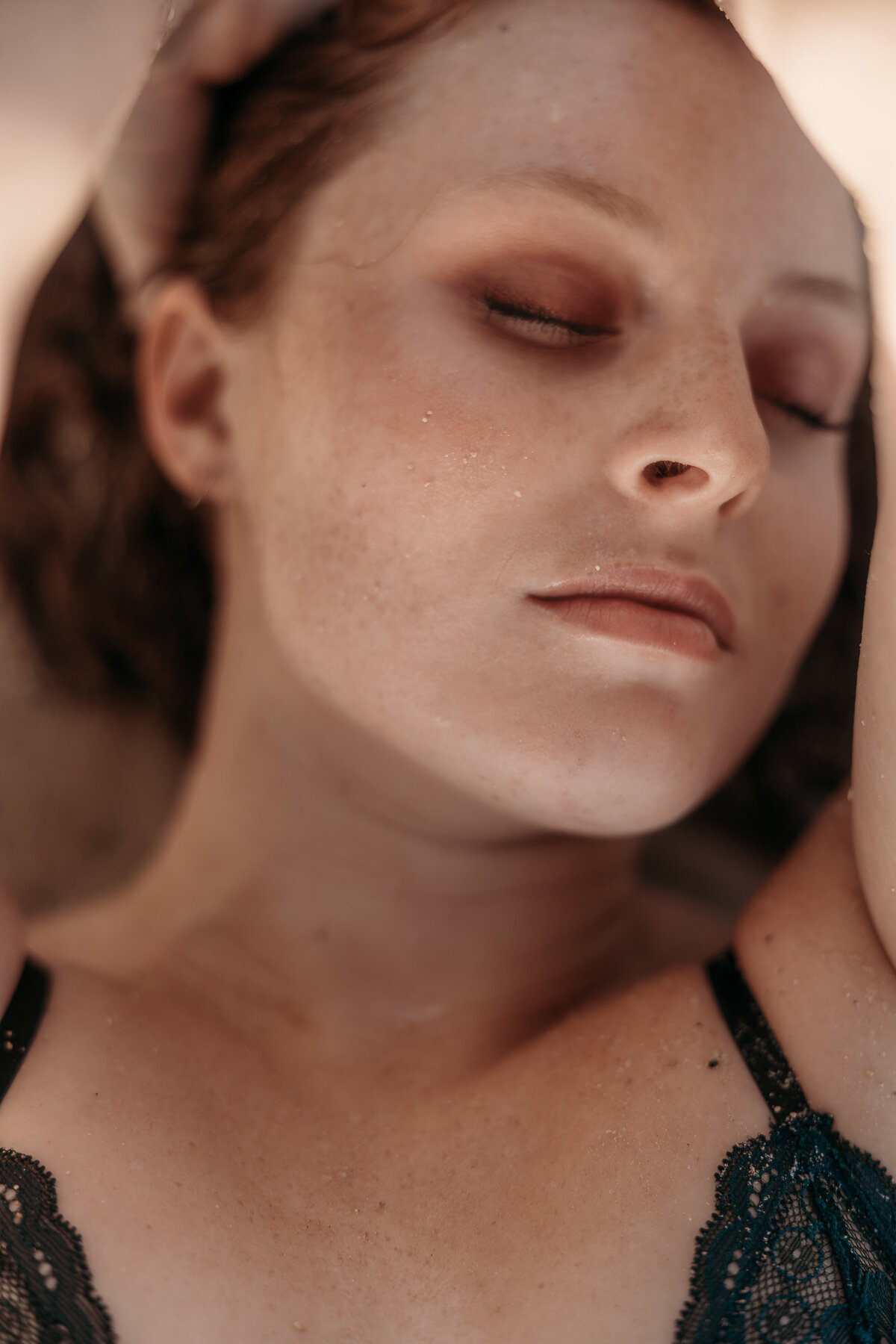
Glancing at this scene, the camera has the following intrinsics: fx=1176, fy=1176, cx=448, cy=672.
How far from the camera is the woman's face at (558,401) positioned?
3.31ft

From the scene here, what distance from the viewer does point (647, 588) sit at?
102 cm

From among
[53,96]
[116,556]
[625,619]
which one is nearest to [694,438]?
[625,619]

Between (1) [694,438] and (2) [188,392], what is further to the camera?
(2) [188,392]

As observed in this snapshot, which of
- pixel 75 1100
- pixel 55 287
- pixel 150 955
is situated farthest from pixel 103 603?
pixel 75 1100

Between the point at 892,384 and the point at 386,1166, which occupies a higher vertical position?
the point at 892,384

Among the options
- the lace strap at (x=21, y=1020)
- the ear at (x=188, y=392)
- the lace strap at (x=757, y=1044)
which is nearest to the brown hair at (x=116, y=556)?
the ear at (x=188, y=392)

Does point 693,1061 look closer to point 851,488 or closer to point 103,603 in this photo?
point 851,488

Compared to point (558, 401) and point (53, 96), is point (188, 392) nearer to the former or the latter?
point (53, 96)

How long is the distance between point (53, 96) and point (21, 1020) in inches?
32.0

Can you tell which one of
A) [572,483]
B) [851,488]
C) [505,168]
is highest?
[505,168]

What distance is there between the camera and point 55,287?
5.64ft

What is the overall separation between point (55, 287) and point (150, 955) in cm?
101

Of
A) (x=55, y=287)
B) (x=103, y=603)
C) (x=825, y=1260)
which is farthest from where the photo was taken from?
(x=103, y=603)

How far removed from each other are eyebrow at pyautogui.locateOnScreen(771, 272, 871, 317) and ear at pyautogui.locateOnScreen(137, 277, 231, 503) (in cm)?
61
